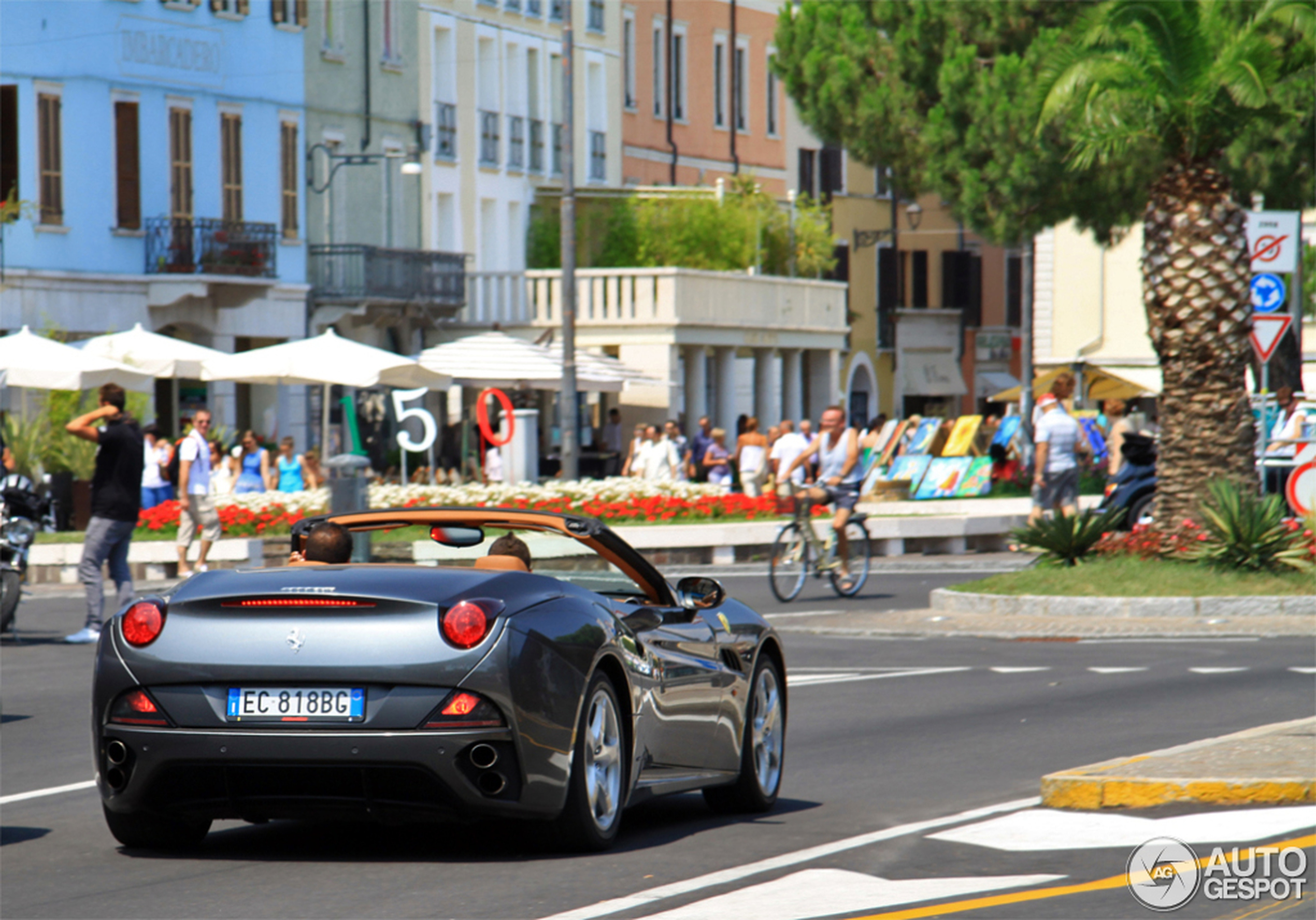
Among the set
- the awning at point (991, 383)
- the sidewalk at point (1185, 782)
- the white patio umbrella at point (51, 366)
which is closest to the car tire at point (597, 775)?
the sidewalk at point (1185, 782)

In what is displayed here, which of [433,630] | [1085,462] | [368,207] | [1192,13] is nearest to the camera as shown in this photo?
[433,630]

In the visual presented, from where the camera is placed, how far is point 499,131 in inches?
2271

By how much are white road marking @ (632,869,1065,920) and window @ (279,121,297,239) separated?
139ft

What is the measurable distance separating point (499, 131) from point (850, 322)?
19.7 m

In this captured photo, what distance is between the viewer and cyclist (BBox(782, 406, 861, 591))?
2277 centimetres

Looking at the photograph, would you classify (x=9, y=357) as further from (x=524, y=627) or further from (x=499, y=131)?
(x=499, y=131)

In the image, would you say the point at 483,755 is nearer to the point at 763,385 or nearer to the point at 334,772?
the point at 334,772

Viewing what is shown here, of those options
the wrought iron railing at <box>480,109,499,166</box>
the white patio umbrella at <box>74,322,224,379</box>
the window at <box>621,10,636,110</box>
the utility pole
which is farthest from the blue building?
the window at <box>621,10,636,110</box>

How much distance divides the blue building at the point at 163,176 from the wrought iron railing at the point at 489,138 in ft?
25.7

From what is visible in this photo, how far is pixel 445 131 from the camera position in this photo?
5525 centimetres

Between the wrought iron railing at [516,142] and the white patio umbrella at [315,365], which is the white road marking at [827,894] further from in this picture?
the wrought iron railing at [516,142]

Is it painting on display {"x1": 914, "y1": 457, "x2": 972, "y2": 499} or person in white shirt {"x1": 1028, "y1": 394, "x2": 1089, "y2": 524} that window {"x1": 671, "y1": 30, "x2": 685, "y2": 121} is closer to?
painting on display {"x1": 914, "y1": 457, "x2": 972, "y2": 499}

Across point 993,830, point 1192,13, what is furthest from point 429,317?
point 993,830

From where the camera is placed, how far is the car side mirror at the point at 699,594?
9031 millimetres
